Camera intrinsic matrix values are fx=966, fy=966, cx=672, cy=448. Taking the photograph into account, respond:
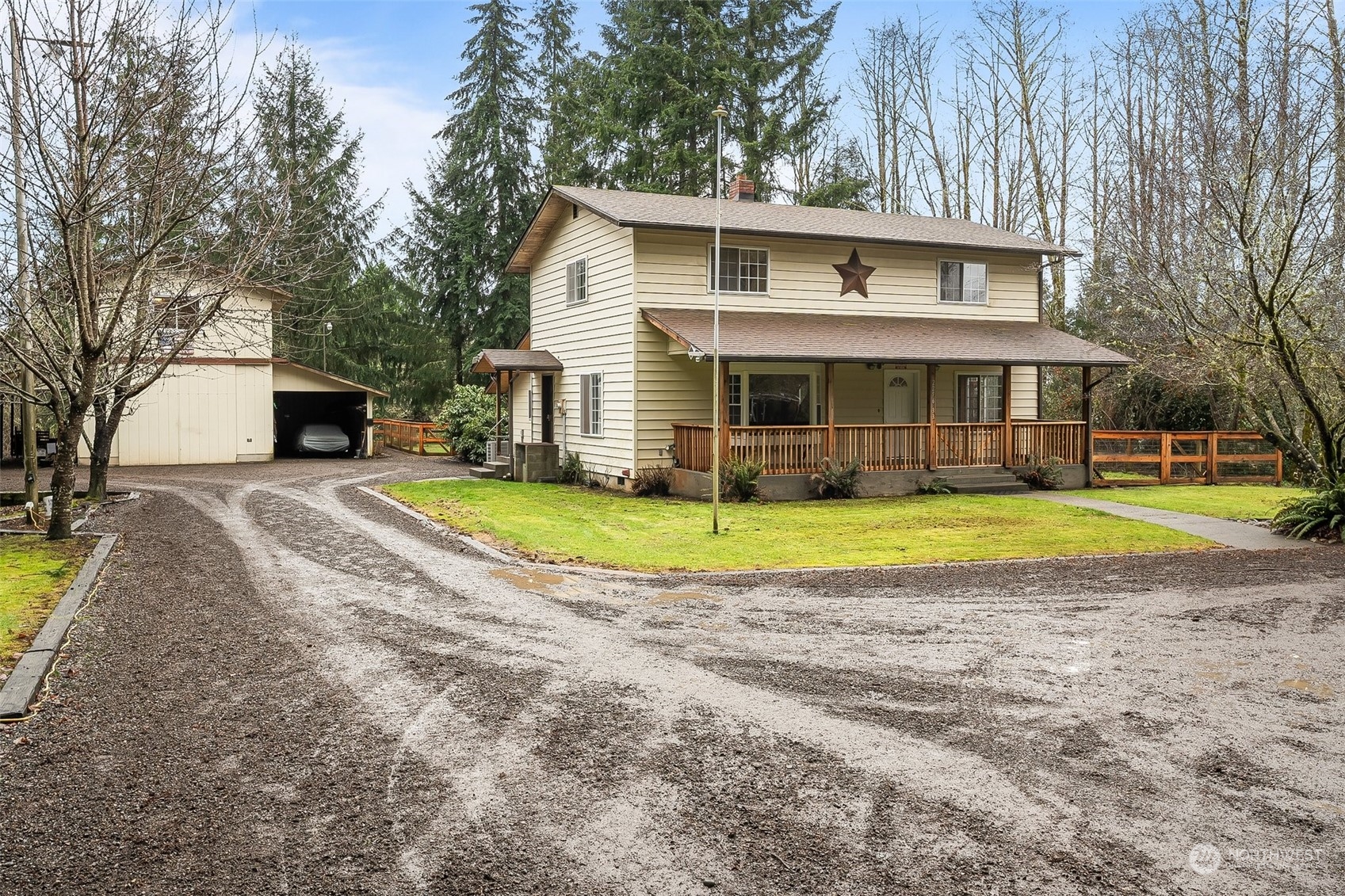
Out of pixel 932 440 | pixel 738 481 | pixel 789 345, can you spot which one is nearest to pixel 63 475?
pixel 738 481

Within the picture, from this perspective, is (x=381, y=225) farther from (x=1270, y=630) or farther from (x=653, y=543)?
(x=1270, y=630)

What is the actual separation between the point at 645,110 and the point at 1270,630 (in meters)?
32.7

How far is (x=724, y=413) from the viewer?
18.9 m

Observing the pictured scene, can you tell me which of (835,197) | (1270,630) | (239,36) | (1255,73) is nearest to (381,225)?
(835,197)

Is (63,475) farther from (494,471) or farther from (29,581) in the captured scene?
(494,471)

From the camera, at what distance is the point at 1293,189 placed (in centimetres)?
1434

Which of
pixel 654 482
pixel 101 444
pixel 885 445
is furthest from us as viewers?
pixel 885 445

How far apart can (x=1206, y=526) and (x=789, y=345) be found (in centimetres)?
765

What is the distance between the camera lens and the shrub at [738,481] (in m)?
17.8

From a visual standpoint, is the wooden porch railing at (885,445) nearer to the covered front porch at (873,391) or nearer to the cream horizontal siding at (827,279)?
the covered front porch at (873,391)

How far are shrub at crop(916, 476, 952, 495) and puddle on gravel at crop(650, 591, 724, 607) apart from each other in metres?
→ 10.5

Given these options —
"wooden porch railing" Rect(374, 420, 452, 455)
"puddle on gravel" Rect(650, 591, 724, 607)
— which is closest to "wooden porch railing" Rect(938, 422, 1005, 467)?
"puddle on gravel" Rect(650, 591, 724, 607)

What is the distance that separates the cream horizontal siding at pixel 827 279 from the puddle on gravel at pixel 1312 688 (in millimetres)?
14342

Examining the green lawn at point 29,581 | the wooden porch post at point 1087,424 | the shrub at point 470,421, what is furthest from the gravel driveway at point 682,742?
the shrub at point 470,421
